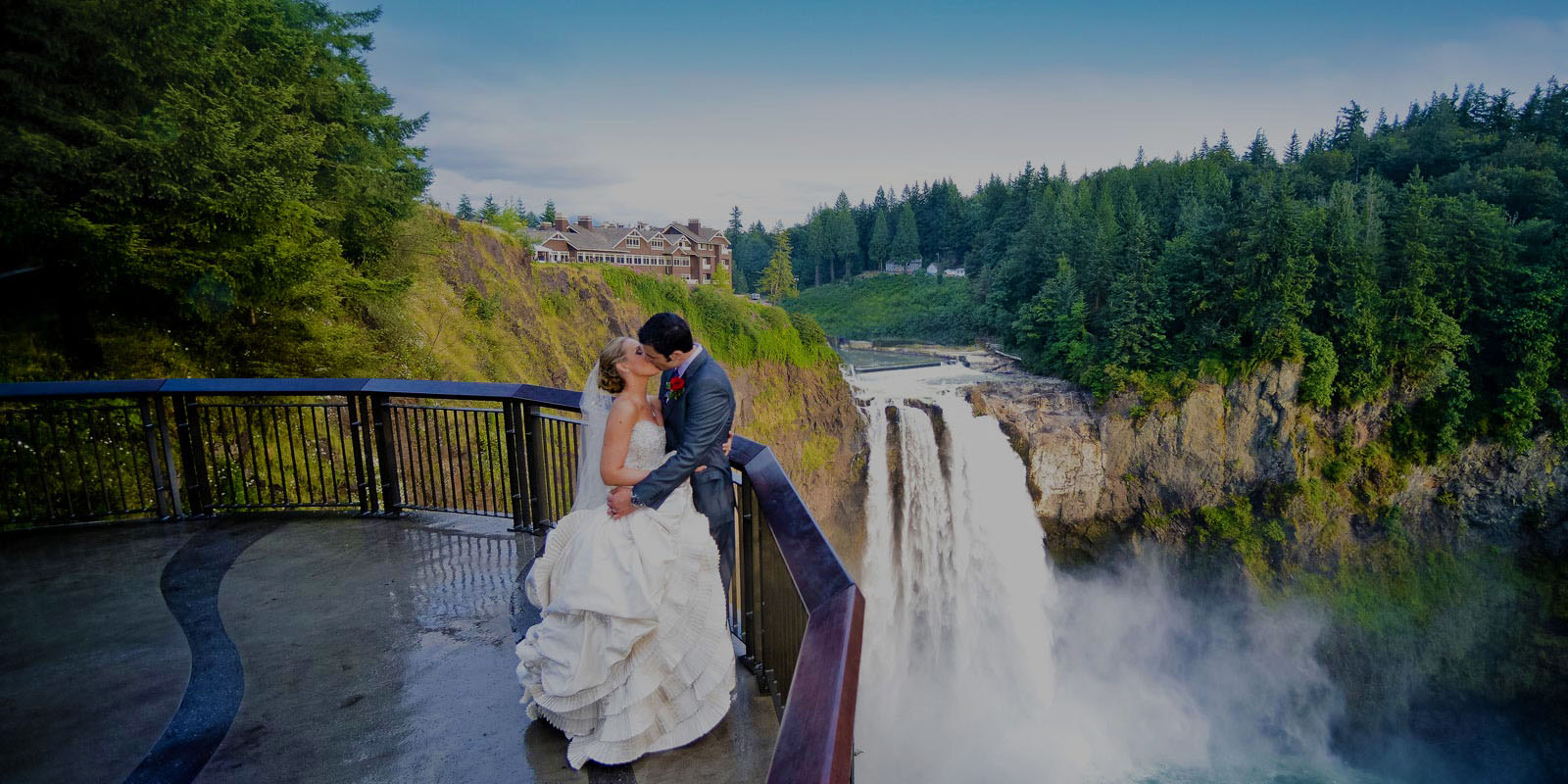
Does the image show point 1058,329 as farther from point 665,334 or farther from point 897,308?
point 665,334

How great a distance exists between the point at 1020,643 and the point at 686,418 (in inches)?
1024

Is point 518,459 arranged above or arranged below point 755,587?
above

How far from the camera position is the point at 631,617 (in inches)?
118

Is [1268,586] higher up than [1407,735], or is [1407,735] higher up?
[1268,586]

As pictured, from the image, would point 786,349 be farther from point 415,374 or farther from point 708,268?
point 708,268

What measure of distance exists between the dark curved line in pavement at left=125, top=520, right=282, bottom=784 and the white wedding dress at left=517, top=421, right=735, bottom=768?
165 centimetres

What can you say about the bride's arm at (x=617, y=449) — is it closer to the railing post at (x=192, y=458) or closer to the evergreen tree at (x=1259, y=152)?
the railing post at (x=192, y=458)

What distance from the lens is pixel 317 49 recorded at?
52.5 feet

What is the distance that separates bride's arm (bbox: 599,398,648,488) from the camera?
10.3 feet

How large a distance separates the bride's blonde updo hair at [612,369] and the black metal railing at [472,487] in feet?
2.33

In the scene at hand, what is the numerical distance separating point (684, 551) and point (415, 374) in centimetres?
1746

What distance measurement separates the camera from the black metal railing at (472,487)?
1789 millimetres

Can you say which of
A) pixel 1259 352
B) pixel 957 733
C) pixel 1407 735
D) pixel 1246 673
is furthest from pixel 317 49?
pixel 1407 735

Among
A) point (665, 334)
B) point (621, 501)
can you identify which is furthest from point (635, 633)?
point (665, 334)
